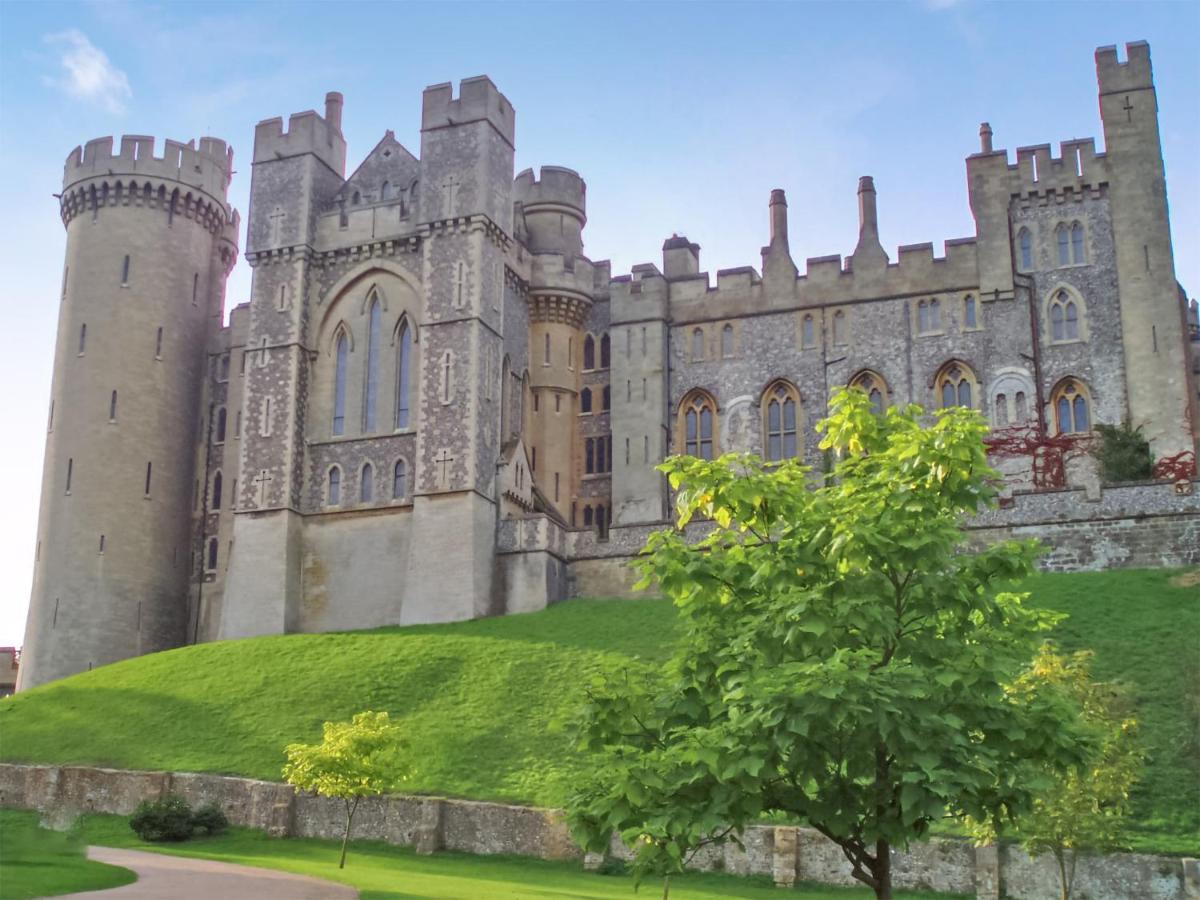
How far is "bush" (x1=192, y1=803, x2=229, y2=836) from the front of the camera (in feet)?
100.0

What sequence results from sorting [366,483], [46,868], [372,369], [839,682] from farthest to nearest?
[372,369], [366,483], [46,868], [839,682]

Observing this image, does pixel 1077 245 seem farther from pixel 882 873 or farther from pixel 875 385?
pixel 882 873

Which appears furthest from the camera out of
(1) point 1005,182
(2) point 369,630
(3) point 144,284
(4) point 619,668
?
(3) point 144,284

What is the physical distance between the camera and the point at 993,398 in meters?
46.7

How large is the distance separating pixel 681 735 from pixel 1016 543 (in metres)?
4.05

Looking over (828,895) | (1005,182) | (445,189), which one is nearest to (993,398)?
(1005,182)

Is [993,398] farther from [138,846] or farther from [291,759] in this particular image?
[138,846]

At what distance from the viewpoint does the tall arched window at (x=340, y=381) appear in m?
48.8

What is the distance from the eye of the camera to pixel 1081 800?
2188 centimetres

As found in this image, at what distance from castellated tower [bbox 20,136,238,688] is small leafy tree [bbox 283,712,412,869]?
24.4 m

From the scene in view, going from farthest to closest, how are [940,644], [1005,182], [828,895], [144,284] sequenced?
[144,284], [1005,182], [828,895], [940,644]

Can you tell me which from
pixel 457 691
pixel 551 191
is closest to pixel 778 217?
pixel 551 191

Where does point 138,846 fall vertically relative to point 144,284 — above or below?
below

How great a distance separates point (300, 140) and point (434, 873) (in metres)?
32.8
